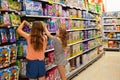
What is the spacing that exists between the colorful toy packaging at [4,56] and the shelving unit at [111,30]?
394 inches

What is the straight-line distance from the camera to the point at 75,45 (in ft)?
22.5

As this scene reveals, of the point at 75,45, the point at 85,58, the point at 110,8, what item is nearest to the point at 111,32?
the point at 110,8

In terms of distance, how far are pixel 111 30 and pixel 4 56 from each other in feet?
33.6

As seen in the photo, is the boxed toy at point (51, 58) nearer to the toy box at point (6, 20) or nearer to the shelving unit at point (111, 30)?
the toy box at point (6, 20)

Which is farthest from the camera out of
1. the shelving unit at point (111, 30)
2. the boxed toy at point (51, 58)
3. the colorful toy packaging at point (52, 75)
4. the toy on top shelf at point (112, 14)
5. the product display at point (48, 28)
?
the toy on top shelf at point (112, 14)

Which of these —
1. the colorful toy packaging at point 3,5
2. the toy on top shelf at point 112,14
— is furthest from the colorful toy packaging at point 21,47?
the toy on top shelf at point 112,14

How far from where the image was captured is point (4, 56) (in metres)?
3.48

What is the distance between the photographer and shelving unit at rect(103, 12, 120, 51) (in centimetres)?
1268

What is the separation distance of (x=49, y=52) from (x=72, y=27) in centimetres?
186

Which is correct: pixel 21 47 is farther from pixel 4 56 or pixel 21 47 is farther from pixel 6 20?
pixel 6 20

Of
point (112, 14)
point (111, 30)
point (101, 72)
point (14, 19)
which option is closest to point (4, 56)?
point (14, 19)

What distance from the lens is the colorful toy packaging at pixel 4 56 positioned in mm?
3424

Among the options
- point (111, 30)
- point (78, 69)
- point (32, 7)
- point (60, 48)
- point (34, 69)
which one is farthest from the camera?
point (111, 30)

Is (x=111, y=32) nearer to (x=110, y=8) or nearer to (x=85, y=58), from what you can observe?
(x=110, y=8)
